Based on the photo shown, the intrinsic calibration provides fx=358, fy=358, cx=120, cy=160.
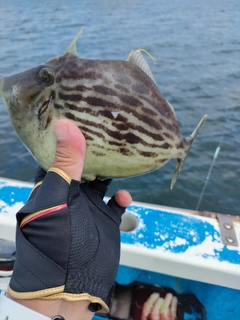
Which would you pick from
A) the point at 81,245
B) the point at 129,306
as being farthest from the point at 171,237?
the point at 81,245

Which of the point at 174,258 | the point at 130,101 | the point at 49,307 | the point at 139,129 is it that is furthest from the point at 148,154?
the point at 174,258

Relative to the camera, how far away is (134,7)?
687 inches

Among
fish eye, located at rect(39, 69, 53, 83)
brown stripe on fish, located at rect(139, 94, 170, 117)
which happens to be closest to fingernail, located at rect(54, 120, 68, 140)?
fish eye, located at rect(39, 69, 53, 83)

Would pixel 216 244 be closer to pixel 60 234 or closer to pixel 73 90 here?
pixel 60 234

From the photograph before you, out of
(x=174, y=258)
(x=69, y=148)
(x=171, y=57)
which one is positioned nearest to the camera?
(x=69, y=148)

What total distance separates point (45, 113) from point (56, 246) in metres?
0.51

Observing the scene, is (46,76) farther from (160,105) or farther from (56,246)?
(56,246)

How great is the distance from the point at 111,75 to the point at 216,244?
1.53 m

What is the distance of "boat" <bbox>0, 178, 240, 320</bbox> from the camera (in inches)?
90.0

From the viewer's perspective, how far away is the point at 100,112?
133 centimetres

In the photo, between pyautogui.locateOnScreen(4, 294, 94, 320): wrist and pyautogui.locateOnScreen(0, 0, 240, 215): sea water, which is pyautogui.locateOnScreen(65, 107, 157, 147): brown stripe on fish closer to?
pyautogui.locateOnScreen(4, 294, 94, 320): wrist

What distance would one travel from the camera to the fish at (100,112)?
52.9 inches

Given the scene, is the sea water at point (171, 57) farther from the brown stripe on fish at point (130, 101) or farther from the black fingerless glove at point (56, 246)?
the brown stripe on fish at point (130, 101)

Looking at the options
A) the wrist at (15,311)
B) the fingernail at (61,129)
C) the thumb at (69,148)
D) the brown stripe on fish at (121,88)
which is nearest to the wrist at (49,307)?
the wrist at (15,311)
